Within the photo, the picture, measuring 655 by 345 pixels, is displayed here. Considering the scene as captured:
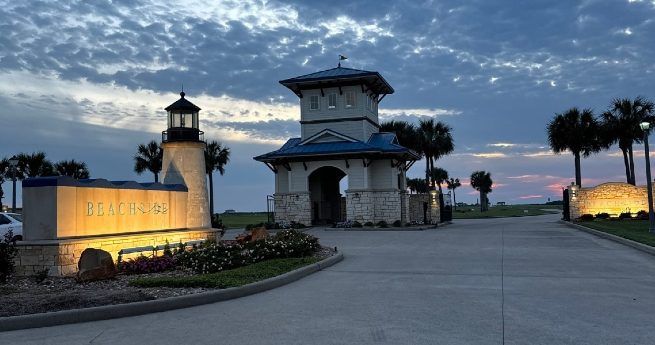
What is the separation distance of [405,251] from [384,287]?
847 cm

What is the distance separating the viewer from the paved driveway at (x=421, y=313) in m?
7.01

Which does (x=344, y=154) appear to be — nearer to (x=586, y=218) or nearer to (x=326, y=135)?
(x=326, y=135)

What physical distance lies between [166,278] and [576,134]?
42.9 metres

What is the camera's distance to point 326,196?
46.6 metres

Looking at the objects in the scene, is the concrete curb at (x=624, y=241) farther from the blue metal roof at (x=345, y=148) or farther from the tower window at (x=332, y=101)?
the tower window at (x=332, y=101)

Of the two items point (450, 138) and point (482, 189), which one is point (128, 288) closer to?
point (450, 138)

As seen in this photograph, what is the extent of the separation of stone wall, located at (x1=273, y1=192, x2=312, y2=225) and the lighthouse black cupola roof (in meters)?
21.2

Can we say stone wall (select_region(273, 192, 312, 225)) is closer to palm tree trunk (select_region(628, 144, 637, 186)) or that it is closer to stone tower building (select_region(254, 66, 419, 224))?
stone tower building (select_region(254, 66, 419, 224))

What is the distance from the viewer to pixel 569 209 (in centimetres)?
4338

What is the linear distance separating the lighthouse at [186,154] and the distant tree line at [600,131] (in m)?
37.0

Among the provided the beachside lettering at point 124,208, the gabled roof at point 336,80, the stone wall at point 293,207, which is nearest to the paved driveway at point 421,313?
the beachside lettering at point 124,208

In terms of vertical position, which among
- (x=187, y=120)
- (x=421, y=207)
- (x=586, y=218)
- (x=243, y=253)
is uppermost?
(x=187, y=120)

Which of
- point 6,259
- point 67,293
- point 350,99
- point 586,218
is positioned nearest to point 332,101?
point 350,99

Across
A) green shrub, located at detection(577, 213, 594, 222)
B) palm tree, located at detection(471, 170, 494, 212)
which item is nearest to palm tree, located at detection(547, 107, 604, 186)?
green shrub, located at detection(577, 213, 594, 222)
